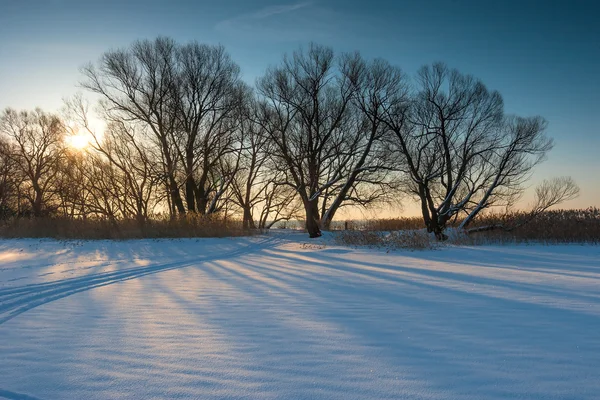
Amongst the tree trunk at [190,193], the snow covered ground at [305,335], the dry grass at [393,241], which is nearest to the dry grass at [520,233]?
the dry grass at [393,241]

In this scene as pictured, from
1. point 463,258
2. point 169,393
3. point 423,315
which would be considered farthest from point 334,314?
point 463,258

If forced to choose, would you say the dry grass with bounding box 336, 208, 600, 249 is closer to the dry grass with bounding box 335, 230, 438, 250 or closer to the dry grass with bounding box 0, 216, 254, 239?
the dry grass with bounding box 335, 230, 438, 250

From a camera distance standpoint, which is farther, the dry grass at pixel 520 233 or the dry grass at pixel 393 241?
the dry grass at pixel 520 233

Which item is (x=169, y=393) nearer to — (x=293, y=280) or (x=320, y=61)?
(x=293, y=280)

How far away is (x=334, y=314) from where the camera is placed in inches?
206

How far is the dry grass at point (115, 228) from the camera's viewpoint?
807 inches

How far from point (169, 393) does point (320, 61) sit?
22.1 meters

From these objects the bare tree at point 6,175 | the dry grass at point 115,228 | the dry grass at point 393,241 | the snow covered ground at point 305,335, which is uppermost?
the bare tree at point 6,175

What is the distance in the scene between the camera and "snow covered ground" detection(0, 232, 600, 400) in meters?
3.03

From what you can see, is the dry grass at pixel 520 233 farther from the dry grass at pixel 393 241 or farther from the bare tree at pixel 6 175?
the bare tree at pixel 6 175

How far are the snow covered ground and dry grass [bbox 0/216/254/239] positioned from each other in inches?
454

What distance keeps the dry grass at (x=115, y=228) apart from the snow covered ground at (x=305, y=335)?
11525 millimetres

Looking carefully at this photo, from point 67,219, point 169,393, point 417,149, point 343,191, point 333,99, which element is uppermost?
point 333,99

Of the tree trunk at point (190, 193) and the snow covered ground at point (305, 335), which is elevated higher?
the tree trunk at point (190, 193)
